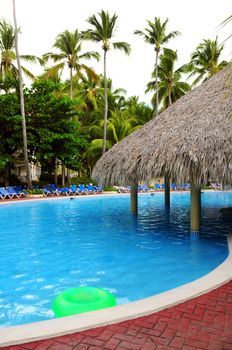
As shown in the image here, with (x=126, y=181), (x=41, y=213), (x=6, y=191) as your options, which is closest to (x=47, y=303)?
(x=126, y=181)

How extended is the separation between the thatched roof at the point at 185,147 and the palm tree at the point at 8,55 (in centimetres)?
1523

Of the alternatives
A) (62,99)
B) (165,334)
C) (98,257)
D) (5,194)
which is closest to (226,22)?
(165,334)

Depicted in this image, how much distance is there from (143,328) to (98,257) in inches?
149

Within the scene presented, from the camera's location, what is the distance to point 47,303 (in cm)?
450

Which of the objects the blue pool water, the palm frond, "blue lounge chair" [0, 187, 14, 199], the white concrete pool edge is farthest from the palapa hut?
the palm frond

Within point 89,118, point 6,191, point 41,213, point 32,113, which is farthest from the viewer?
point 89,118

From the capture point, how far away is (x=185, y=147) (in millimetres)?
7688

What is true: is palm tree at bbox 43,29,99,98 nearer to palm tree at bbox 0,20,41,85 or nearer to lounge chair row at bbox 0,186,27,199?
palm tree at bbox 0,20,41,85

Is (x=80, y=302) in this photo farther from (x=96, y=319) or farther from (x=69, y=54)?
(x=69, y=54)

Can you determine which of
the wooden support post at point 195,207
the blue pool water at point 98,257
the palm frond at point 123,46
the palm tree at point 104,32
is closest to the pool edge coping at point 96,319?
the blue pool water at point 98,257

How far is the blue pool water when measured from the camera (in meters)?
4.88

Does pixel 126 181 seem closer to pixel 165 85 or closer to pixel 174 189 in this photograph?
pixel 174 189

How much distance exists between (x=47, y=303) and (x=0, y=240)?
4545 millimetres

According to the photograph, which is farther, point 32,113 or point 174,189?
point 174,189
